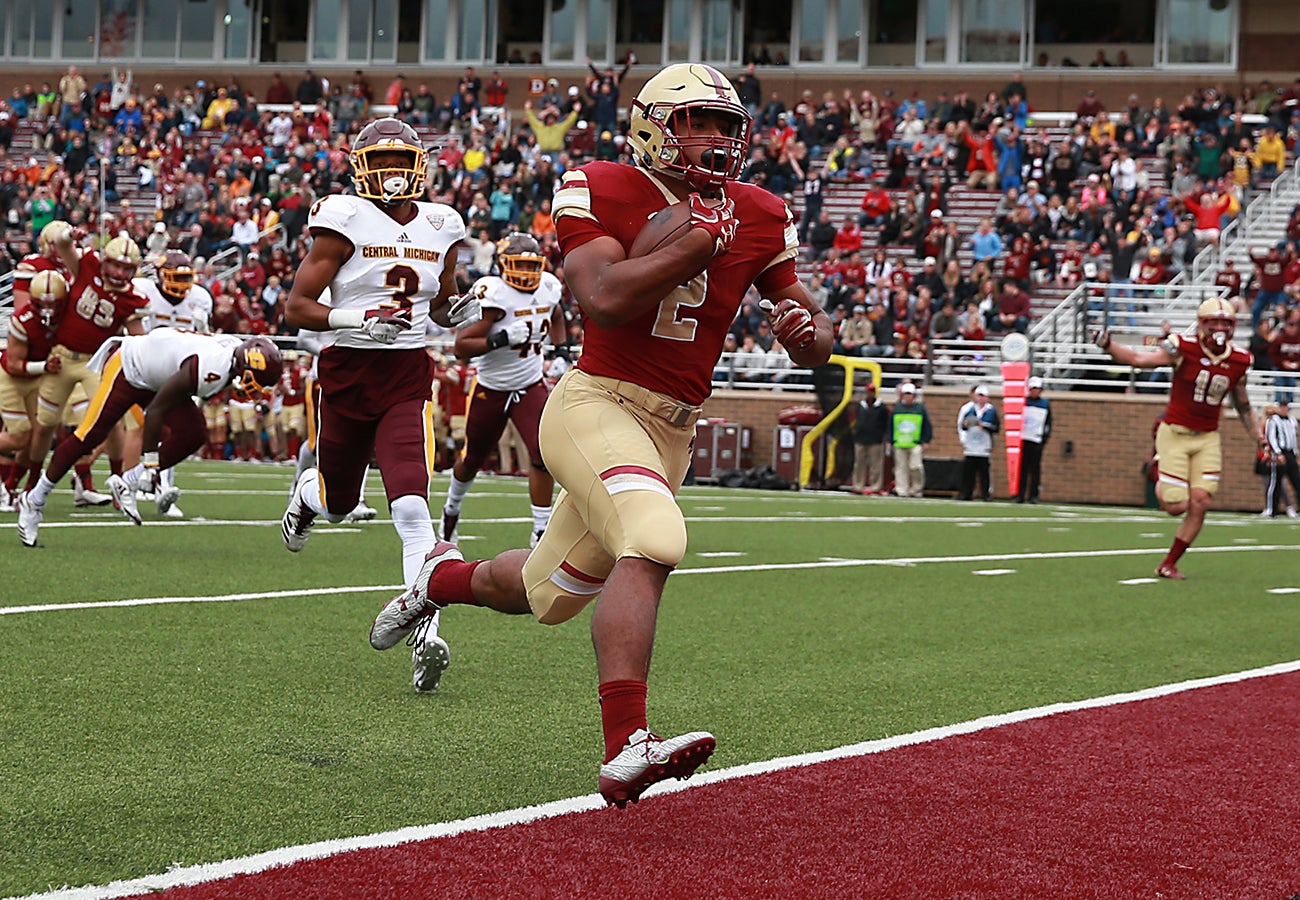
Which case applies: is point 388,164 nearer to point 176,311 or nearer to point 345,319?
point 345,319

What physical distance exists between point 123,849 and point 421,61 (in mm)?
35361

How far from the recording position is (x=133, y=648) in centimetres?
627

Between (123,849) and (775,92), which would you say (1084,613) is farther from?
(775,92)

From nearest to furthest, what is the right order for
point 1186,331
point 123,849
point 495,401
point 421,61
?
point 123,849 < point 495,401 < point 1186,331 < point 421,61

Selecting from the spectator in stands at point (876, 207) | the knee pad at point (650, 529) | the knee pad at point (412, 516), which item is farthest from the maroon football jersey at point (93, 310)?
the spectator in stands at point (876, 207)

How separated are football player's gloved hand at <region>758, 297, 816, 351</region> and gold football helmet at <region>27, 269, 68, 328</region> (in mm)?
8089

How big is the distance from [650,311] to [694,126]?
1.52 ft

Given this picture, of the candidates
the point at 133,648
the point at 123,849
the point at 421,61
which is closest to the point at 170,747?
the point at 123,849

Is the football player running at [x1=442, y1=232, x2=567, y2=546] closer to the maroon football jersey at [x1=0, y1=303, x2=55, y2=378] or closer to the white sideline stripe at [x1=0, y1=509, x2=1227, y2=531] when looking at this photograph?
the white sideline stripe at [x1=0, y1=509, x2=1227, y2=531]

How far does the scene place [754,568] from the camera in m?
10.5

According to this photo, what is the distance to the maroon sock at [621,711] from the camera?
373cm

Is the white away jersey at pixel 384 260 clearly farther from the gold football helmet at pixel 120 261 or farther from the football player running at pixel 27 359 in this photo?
the football player running at pixel 27 359

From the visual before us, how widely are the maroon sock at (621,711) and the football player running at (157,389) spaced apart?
627 cm

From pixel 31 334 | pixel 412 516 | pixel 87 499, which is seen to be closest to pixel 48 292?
pixel 31 334
